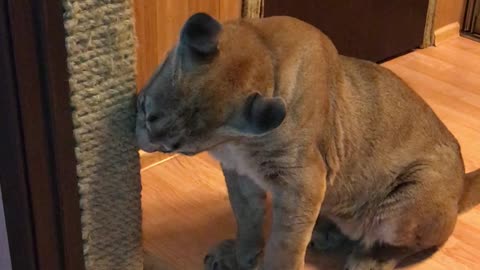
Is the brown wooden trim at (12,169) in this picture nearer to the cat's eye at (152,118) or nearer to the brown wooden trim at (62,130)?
the brown wooden trim at (62,130)

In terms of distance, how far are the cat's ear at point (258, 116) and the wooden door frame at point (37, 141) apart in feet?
0.95

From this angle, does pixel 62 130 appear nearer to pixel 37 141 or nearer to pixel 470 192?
pixel 37 141

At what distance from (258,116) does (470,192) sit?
85 centimetres

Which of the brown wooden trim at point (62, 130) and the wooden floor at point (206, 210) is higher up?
the brown wooden trim at point (62, 130)

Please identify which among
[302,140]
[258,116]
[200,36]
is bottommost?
[302,140]

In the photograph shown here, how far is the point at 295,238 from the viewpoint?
1.54 meters

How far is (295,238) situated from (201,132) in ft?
1.24

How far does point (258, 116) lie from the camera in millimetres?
1236

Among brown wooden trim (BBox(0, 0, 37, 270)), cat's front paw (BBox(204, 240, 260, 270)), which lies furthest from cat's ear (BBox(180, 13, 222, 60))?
cat's front paw (BBox(204, 240, 260, 270))

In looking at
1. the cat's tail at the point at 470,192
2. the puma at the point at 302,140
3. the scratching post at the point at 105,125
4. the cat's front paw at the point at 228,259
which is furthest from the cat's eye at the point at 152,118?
the cat's tail at the point at 470,192

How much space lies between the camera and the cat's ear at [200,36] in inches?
48.1

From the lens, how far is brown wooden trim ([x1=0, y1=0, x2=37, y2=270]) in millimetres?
1207

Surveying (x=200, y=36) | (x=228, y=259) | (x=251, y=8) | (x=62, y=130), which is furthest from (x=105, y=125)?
(x=251, y=8)

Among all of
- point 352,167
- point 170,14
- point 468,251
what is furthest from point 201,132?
point 468,251
